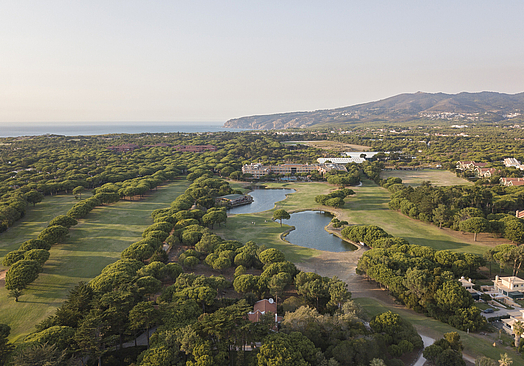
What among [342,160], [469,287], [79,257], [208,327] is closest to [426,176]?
[342,160]

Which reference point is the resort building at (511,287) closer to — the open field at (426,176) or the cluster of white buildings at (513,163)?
the open field at (426,176)

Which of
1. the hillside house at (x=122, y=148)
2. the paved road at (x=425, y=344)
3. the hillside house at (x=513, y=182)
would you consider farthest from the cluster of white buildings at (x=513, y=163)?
the hillside house at (x=122, y=148)

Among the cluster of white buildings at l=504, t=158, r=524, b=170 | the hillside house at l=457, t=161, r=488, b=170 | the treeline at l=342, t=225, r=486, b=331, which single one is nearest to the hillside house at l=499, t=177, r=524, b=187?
the hillside house at l=457, t=161, r=488, b=170

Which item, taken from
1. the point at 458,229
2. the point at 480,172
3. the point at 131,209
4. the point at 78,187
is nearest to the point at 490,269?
the point at 458,229

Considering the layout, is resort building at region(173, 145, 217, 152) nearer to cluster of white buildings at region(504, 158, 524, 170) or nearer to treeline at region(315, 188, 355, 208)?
treeline at region(315, 188, 355, 208)

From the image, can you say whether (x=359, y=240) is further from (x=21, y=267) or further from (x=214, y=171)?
(x=214, y=171)

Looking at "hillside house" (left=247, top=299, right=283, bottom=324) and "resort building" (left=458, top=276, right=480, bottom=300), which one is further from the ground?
"hillside house" (left=247, top=299, right=283, bottom=324)
